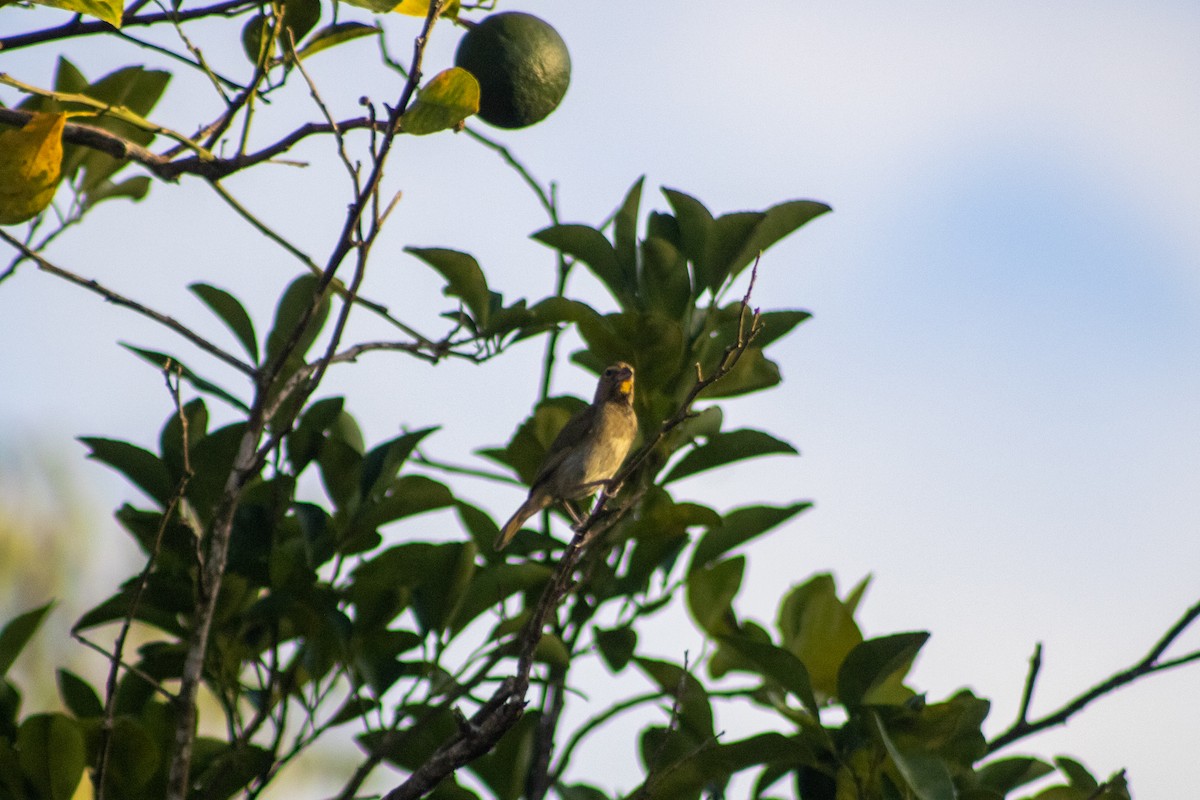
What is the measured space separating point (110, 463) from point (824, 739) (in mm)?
1829

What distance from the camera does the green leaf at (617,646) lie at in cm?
318

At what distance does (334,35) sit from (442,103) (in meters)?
0.52

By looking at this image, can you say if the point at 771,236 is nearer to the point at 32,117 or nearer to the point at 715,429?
the point at 715,429

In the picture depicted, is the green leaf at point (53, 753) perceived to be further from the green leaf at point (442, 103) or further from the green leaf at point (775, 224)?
the green leaf at point (775, 224)

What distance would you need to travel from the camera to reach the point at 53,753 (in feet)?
9.15

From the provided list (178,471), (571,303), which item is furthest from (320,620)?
(571,303)

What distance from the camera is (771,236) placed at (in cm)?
348

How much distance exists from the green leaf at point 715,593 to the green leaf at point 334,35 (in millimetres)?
1623

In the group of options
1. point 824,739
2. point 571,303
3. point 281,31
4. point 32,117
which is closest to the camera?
point 32,117

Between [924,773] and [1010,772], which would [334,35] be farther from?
[1010,772]

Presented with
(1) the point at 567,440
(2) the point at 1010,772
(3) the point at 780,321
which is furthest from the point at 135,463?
(2) the point at 1010,772

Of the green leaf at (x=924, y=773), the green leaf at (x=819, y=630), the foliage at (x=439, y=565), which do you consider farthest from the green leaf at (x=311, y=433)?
the green leaf at (x=924, y=773)

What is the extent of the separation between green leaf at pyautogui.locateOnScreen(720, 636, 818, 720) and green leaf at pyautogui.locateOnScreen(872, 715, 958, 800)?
234 millimetres

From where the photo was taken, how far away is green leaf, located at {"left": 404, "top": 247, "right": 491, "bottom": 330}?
10.8 ft
